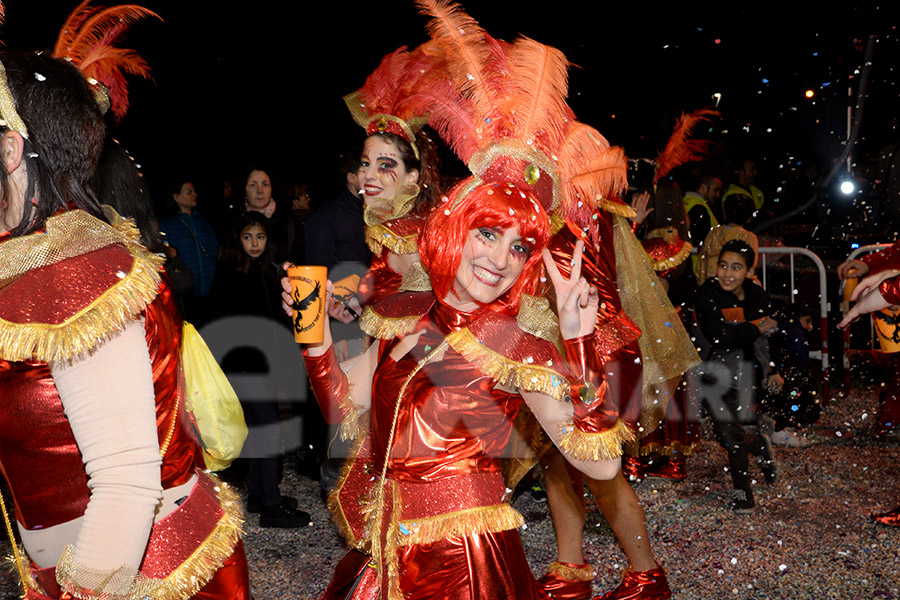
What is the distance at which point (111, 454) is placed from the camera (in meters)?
1.35

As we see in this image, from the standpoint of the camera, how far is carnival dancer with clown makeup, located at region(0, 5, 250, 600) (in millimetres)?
1353

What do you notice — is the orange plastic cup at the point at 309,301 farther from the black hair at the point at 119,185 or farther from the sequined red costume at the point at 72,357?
the sequined red costume at the point at 72,357

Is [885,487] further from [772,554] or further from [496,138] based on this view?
[496,138]

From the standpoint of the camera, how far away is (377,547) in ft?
7.21

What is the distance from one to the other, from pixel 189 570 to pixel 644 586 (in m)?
2.43

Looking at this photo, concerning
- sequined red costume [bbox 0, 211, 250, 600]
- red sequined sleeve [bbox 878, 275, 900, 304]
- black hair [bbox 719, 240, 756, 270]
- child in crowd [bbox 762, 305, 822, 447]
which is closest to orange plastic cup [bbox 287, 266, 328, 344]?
sequined red costume [bbox 0, 211, 250, 600]

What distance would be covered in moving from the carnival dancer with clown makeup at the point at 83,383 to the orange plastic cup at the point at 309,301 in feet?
2.25

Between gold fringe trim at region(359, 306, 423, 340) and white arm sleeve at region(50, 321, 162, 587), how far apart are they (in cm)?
114

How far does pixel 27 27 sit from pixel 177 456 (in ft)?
18.0

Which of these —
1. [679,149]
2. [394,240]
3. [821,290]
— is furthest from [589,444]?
[821,290]

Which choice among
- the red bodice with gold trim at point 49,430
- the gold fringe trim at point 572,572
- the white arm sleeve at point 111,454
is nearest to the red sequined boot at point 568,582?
the gold fringe trim at point 572,572

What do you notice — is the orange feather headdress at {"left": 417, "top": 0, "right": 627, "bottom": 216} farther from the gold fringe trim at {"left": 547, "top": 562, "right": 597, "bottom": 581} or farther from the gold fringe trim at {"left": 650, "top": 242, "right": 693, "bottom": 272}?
the gold fringe trim at {"left": 650, "top": 242, "right": 693, "bottom": 272}

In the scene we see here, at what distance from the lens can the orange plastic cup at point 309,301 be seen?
2.32 meters

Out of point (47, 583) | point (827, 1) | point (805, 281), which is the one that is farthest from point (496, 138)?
point (827, 1)
